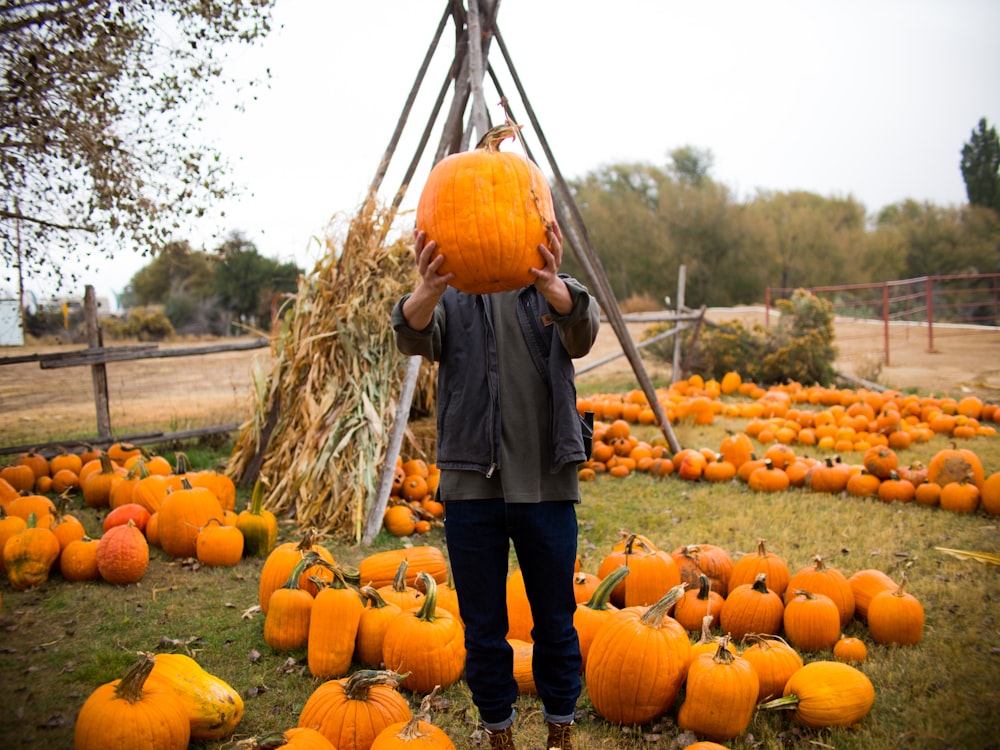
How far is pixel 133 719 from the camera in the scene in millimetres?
2160

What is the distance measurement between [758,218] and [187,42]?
1325 inches

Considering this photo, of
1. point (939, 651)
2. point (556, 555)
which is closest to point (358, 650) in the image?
point (556, 555)

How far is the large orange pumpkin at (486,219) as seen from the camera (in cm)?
203

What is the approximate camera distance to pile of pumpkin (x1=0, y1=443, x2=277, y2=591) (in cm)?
381

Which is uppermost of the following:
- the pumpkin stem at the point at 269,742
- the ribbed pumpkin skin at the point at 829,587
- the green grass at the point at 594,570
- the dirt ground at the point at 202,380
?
the dirt ground at the point at 202,380

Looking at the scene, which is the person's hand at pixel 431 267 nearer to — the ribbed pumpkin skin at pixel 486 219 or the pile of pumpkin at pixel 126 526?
the ribbed pumpkin skin at pixel 486 219

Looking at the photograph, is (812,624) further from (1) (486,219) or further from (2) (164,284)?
(2) (164,284)

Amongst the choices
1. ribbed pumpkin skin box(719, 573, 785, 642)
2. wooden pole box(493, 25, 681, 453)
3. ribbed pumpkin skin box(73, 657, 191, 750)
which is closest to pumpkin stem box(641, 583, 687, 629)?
ribbed pumpkin skin box(719, 573, 785, 642)

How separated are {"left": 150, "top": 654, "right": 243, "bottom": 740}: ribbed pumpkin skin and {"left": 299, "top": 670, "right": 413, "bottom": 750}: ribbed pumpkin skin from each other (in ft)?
1.09


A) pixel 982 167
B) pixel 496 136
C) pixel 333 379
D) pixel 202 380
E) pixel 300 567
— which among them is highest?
pixel 982 167

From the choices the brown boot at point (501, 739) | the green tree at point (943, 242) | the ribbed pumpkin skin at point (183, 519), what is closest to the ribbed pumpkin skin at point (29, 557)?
the ribbed pumpkin skin at point (183, 519)

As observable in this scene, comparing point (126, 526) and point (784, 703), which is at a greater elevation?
point (126, 526)

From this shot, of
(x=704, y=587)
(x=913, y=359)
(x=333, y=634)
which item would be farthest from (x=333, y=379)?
(x=913, y=359)

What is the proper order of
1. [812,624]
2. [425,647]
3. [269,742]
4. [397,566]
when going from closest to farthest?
[269,742]
[425,647]
[812,624]
[397,566]
